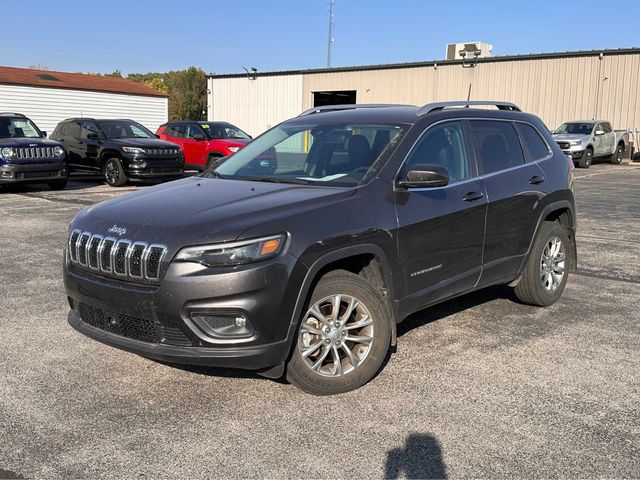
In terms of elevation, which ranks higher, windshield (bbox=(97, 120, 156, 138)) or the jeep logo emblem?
windshield (bbox=(97, 120, 156, 138))

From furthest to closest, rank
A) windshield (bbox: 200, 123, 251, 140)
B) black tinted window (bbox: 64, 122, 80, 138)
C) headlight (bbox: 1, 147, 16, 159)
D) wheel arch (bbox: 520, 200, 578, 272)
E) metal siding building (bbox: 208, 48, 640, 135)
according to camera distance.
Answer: metal siding building (bbox: 208, 48, 640, 135) < windshield (bbox: 200, 123, 251, 140) < black tinted window (bbox: 64, 122, 80, 138) < headlight (bbox: 1, 147, 16, 159) < wheel arch (bbox: 520, 200, 578, 272)

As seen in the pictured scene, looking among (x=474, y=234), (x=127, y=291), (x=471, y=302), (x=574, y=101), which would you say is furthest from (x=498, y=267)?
(x=574, y=101)

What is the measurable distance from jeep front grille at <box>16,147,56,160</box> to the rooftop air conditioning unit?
24.7 meters

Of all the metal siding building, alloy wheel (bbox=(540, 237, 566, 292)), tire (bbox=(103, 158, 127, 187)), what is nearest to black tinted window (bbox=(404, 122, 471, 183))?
alloy wheel (bbox=(540, 237, 566, 292))

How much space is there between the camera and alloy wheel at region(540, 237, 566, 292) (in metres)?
5.91

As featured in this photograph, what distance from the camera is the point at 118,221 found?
3.95m

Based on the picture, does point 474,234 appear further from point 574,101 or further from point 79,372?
point 574,101

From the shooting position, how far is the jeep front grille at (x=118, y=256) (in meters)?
3.64

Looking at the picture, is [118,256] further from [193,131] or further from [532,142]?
[193,131]

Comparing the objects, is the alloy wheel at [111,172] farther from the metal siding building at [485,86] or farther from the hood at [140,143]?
the metal siding building at [485,86]

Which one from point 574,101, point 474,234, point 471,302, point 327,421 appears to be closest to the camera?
point 327,421

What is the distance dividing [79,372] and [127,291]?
3.32 feet

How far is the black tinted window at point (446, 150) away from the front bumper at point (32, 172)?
38.7 ft

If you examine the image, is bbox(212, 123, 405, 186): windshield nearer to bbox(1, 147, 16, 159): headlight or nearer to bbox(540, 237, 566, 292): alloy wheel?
bbox(540, 237, 566, 292): alloy wheel
